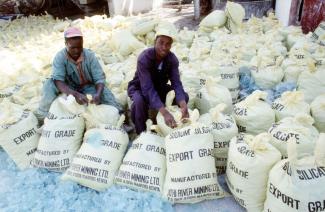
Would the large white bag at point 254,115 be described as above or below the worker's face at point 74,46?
below

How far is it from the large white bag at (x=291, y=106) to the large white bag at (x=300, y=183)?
756 millimetres

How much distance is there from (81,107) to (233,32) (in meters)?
3.48

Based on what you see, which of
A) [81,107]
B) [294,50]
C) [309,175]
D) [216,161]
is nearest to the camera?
[309,175]

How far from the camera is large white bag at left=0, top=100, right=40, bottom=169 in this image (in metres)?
2.72

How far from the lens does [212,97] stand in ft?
9.45

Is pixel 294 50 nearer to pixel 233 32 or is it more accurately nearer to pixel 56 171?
pixel 233 32

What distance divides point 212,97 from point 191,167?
0.89 meters

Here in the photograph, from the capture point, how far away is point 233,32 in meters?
5.47

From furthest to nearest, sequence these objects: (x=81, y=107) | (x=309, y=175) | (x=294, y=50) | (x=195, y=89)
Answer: (x=294, y=50)
(x=195, y=89)
(x=81, y=107)
(x=309, y=175)

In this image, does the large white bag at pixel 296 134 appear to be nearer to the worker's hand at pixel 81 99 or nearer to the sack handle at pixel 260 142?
the sack handle at pixel 260 142

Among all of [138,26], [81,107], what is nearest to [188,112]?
[81,107]

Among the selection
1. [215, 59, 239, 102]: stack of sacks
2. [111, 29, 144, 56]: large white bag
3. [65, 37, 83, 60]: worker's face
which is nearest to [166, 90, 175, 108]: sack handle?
[65, 37, 83, 60]: worker's face

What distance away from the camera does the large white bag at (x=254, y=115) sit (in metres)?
2.53

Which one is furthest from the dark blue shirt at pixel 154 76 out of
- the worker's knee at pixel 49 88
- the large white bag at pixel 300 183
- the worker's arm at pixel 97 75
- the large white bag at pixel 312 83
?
the large white bag at pixel 312 83
